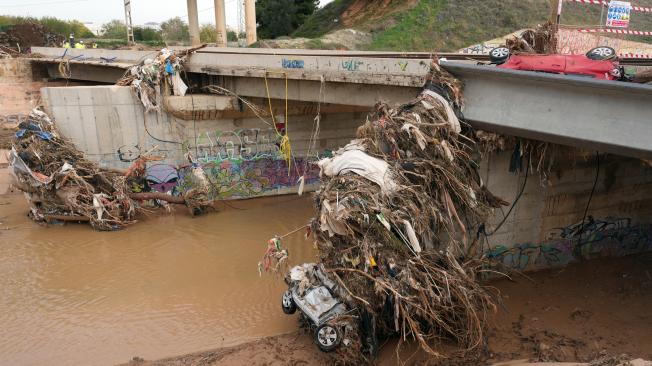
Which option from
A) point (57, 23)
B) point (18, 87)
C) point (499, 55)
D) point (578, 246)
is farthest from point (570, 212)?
point (57, 23)

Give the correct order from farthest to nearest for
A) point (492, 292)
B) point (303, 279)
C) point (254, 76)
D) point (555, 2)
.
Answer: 1. point (254, 76)
2. point (555, 2)
3. point (492, 292)
4. point (303, 279)

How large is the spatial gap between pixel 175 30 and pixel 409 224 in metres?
71.1

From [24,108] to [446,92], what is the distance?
89.6ft

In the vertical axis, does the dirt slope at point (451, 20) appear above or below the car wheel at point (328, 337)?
above

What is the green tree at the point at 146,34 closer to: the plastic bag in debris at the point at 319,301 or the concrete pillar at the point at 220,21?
the concrete pillar at the point at 220,21

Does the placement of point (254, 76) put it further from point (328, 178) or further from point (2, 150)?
point (2, 150)

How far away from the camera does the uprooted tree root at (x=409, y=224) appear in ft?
24.4

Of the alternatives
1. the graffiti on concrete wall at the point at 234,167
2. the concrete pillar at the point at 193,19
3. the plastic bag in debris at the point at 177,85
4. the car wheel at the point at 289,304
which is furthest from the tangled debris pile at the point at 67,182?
the concrete pillar at the point at 193,19

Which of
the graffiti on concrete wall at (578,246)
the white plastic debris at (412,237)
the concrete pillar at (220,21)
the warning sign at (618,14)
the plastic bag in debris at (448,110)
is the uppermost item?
the concrete pillar at (220,21)

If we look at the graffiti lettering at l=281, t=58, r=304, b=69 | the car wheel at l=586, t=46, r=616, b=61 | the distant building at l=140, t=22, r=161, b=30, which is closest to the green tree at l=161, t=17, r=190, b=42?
the distant building at l=140, t=22, r=161, b=30

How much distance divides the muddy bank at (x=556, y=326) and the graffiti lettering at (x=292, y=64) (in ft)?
24.9

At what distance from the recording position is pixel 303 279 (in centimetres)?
830

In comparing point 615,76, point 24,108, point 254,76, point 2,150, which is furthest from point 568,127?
point 24,108

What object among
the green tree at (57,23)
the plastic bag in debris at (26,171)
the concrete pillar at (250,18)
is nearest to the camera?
the plastic bag in debris at (26,171)
